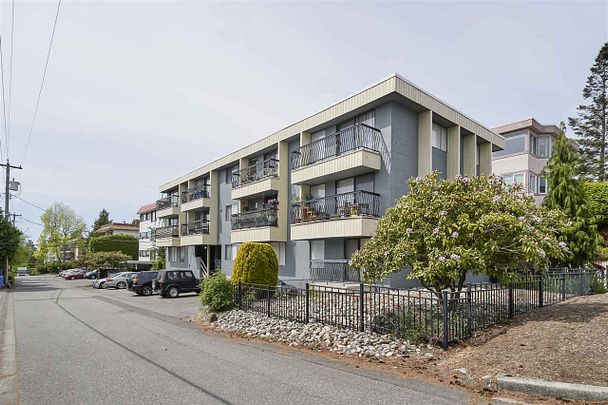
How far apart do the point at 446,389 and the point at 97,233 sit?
302ft

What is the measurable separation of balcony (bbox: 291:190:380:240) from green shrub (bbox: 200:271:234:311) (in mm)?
5942

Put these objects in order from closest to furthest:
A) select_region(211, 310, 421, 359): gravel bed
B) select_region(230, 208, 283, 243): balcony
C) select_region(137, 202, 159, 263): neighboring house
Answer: select_region(211, 310, 421, 359): gravel bed → select_region(230, 208, 283, 243): balcony → select_region(137, 202, 159, 263): neighboring house

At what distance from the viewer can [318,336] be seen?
33.2ft

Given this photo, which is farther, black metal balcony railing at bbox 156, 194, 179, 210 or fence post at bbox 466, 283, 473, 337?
black metal balcony railing at bbox 156, 194, 179, 210

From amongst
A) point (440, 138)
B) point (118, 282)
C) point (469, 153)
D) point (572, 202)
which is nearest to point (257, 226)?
point (440, 138)

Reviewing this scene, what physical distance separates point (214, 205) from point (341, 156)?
17527 mm

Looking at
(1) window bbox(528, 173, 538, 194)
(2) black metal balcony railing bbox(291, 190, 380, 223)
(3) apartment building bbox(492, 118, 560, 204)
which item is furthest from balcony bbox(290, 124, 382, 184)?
(1) window bbox(528, 173, 538, 194)

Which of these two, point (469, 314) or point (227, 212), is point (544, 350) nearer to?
point (469, 314)

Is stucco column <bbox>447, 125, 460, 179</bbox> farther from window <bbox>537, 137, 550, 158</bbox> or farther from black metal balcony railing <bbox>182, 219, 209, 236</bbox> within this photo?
black metal balcony railing <bbox>182, 219, 209, 236</bbox>

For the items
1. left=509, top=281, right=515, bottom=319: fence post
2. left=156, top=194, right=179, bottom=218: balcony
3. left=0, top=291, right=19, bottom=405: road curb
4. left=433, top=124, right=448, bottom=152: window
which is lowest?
left=0, top=291, right=19, bottom=405: road curb

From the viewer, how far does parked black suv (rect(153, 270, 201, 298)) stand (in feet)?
77.0

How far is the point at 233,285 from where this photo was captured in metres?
14.7

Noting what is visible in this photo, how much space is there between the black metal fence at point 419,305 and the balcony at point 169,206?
93.7 ft

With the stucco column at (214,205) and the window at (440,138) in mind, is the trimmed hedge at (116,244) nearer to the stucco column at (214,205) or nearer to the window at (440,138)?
the stucco column at (214,205)
